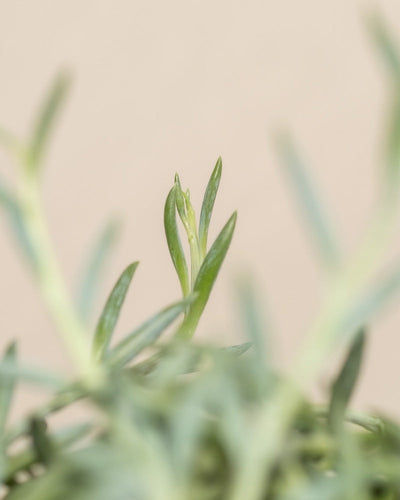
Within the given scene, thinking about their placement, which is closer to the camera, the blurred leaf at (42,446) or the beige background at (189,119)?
the blurred leaf at (42,446)

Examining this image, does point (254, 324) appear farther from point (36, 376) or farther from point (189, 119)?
point (189, 119)

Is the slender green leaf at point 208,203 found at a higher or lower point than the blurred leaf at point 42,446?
higher

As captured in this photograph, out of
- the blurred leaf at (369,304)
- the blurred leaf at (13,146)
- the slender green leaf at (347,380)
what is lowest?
the slender green leaf at (347,380)

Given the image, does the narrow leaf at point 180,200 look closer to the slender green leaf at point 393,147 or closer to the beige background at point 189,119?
the slender green leaf at point 393,147

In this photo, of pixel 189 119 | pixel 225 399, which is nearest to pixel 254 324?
pixel 225 399

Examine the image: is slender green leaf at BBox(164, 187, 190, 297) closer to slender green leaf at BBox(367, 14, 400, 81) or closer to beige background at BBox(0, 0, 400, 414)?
slender green leaf at BBox(367, 14, 400, 81)

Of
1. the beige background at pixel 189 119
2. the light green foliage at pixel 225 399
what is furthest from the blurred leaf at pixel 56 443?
the beige background at pixel 189 119
